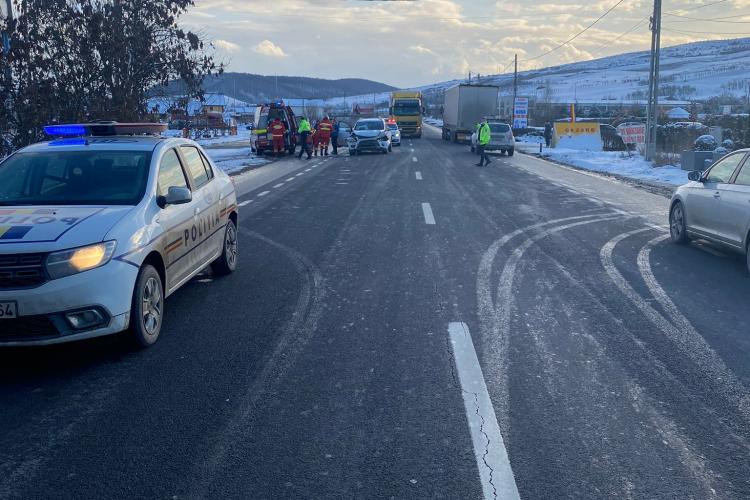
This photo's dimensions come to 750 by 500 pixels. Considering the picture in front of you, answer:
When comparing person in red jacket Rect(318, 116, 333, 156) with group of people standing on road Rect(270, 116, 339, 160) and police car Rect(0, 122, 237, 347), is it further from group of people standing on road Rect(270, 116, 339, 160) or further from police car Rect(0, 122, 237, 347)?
police car Rect(0, 122, 237, 347)

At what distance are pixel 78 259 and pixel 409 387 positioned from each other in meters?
2.49

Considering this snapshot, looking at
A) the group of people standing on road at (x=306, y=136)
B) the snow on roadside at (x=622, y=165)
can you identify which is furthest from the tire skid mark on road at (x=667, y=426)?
the group of people standing on road at (x=306, y=136)

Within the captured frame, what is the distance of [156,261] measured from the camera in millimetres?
6090

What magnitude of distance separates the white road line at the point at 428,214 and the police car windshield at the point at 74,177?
264 inches

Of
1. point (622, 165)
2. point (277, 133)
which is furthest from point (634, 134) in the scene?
point (277, 133)

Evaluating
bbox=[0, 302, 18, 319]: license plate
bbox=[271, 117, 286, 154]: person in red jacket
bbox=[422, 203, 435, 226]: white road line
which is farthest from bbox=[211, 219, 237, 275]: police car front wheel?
bbox=[271, 117, 286, 154]: person in red jacket

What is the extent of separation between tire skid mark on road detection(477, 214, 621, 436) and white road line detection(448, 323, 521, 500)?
8 cm

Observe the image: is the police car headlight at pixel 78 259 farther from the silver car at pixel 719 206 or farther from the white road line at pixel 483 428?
the silver car at pixel 719 206

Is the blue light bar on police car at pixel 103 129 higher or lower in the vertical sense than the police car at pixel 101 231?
higher

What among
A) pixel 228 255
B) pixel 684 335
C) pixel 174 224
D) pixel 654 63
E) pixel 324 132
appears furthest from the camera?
pixel 324 132

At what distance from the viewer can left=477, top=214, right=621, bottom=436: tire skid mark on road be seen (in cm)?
512

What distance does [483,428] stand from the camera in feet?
14.1

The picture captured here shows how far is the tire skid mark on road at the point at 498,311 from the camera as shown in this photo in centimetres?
512

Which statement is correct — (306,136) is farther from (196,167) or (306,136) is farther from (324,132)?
(196,167)
